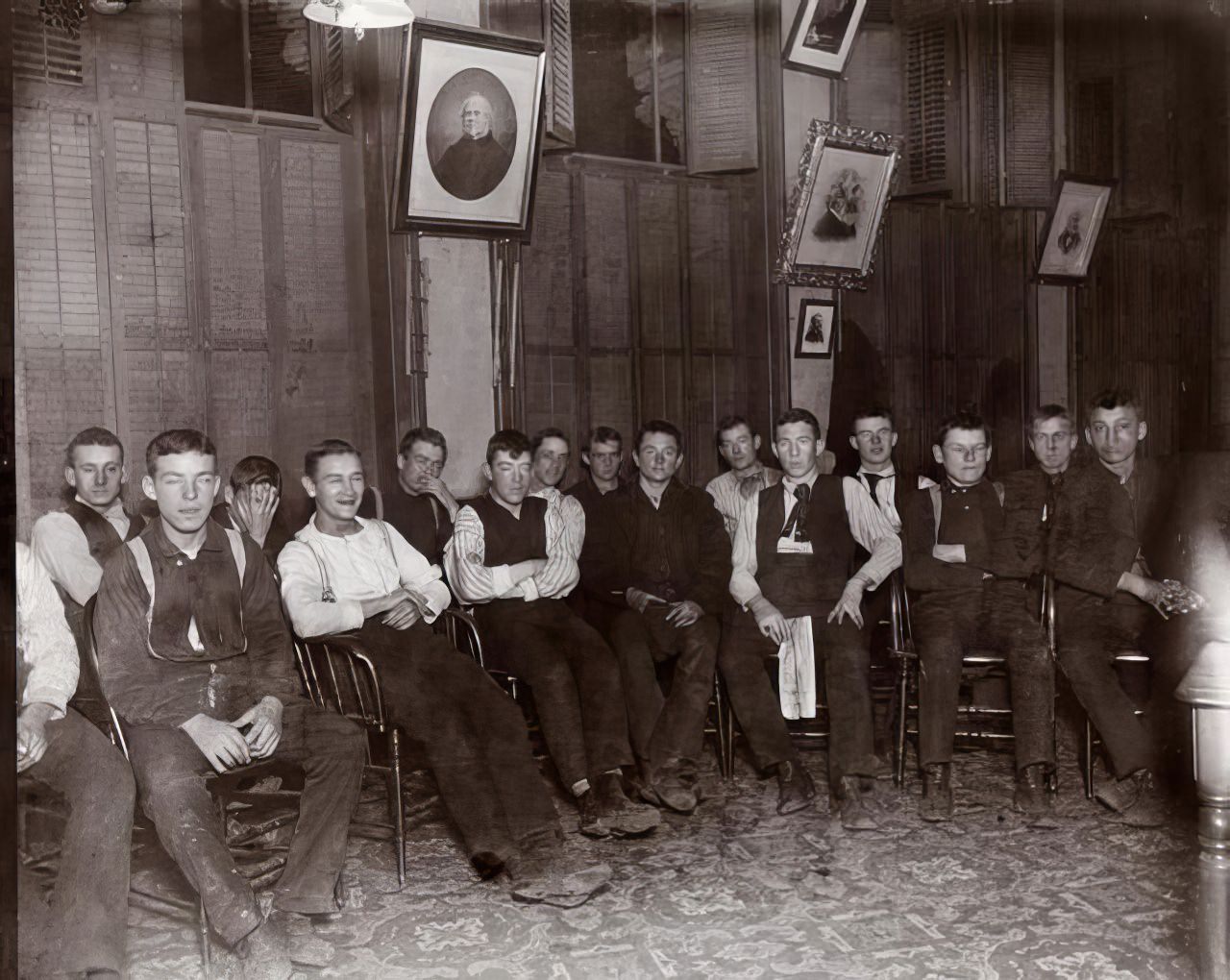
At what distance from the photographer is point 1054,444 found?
13.8 ft

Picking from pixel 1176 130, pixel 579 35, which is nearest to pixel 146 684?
→ pixel 579 35

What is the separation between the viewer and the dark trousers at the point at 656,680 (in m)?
3.80

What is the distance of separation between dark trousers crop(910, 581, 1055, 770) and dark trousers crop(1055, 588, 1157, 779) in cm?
10

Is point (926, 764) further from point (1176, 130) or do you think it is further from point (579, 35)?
point (1176, 130)

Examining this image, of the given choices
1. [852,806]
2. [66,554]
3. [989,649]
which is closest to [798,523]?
[989,649]

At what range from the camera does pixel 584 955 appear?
2793 millimetres

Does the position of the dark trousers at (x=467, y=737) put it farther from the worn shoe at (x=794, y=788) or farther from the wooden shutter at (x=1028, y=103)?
the wooden shutter at (x=1028, y=103)

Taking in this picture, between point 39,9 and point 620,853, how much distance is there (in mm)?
3204

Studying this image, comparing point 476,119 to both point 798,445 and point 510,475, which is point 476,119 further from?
point 798,445

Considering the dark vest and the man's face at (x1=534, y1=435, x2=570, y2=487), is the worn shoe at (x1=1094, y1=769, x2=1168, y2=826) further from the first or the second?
the man's face at (x1=534, y1=435, x2=570, y2=487)

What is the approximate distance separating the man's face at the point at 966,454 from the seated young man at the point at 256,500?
7.59 feet

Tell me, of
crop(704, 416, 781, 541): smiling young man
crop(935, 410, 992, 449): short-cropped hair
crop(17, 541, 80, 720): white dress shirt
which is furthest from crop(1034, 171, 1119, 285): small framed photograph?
crop(17, 541, 80, 720): white dress shirt

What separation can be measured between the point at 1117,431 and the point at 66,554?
338 centimetres

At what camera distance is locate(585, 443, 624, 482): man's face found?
4762 mm
